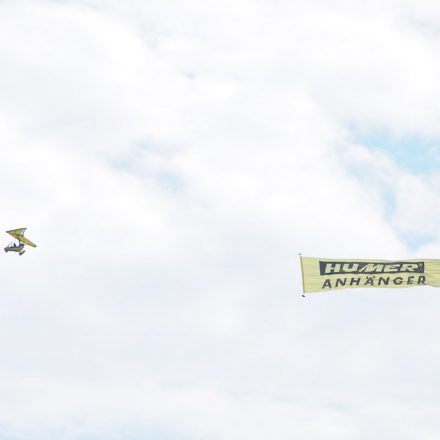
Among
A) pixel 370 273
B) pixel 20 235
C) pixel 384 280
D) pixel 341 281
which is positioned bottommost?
pixel 341 281

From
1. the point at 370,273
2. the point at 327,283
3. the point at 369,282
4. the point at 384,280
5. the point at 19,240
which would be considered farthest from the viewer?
the point at 19,240

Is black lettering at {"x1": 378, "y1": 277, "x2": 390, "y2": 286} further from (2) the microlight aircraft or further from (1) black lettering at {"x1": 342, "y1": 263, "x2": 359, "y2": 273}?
(2) the microlight aircraft

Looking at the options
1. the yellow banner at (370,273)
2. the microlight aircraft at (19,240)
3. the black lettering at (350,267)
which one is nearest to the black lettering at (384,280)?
the yellow banner at (370,273)

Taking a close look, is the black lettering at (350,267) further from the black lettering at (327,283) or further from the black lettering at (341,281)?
the black lettering at (327,283)

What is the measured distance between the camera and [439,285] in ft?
354

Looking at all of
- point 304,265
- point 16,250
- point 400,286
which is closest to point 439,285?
point 400,286

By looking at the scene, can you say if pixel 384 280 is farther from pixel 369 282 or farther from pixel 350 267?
pixel 350 267

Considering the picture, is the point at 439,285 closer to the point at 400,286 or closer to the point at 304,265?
the point at 400,286

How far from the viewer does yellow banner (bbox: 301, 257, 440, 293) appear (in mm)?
107375

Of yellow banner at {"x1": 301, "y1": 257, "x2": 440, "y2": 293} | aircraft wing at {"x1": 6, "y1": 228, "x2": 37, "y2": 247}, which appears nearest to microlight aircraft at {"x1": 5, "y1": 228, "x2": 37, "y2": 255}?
aircraft wing at {"x1": 6, "y1": 228, "x2": 37, "y2": 247}

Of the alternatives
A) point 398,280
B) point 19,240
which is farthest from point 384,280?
point 19,240

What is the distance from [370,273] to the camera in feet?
355

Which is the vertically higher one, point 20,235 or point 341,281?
point 20,235

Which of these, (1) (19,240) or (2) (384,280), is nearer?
(2) (384,280)
